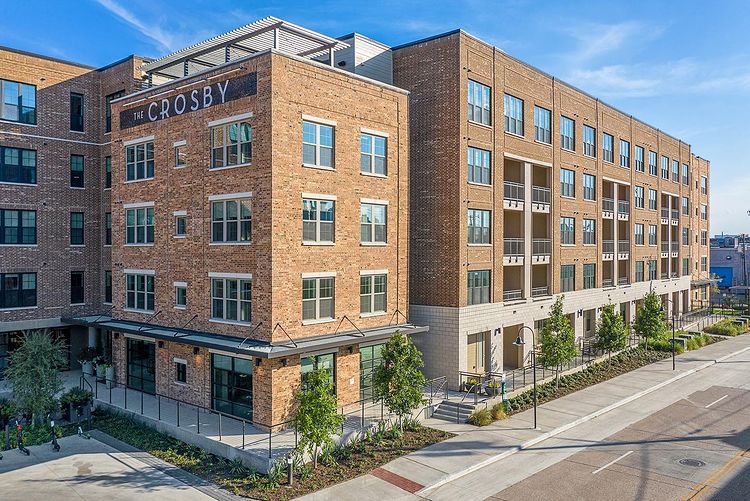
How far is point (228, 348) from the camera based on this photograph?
2253 cm

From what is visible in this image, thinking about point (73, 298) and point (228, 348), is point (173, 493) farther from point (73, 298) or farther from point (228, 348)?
point (73, 298)

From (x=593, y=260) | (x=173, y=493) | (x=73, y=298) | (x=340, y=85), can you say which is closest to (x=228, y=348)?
(x=173, y=493)

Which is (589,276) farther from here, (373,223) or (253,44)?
(253,44)

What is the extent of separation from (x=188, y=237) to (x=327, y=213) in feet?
21.7

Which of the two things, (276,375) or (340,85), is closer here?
(276,375)

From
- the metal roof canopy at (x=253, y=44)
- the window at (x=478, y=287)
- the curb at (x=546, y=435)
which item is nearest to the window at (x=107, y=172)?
the metal roof canopy at (x=253, y=44)

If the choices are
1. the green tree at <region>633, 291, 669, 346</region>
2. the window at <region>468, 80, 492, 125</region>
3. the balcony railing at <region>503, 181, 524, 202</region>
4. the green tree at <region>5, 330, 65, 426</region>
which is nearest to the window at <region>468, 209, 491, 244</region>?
the balcony railing at <region>503, 181, 524, 202</region>

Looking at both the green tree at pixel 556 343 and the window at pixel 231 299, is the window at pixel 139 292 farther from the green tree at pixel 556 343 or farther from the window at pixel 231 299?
the green tree at pixel 556 343

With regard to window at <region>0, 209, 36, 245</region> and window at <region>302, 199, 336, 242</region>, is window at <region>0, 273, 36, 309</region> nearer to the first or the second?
window at <region>0, 209, 36, 245</region>

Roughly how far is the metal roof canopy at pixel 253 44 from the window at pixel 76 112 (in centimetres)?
552

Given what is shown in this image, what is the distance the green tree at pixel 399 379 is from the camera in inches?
897

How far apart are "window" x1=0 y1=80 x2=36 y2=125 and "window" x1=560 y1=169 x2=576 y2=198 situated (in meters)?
A: 32.6

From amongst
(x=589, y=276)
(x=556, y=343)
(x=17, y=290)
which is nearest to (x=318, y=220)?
(x=556, y=343)

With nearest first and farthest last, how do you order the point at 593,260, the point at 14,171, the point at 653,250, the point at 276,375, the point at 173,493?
1. the point at 173,493
2. the point at 276,375
3. the point at 14,171
4. the point at 593,260
5. the point at 653,250
